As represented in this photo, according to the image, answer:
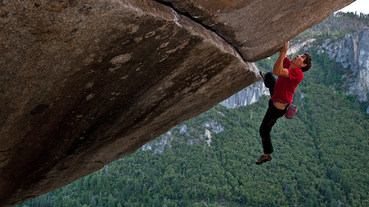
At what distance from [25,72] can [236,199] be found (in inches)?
2647

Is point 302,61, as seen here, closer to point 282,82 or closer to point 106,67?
point 282,82

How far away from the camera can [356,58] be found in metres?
93.2

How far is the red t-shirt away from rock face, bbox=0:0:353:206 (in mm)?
369

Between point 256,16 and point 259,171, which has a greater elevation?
point 256,16

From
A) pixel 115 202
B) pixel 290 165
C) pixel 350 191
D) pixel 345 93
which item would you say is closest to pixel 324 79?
pixel 345 93

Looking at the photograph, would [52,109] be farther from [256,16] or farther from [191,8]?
[256,16]

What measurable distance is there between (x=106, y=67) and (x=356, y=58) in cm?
10101

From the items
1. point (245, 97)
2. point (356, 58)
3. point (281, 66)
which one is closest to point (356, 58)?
point (356, 58)

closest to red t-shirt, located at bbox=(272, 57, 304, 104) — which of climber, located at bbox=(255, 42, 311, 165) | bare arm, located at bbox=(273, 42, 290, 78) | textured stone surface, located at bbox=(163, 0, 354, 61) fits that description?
climber, located at bbox=(255, 42, 311, 165)

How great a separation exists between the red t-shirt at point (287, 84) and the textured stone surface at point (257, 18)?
14.4 inches

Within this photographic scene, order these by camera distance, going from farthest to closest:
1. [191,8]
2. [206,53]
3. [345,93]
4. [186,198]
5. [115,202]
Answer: [345,93] → [186,198] → [115,202] → [206,53] → [191,8]

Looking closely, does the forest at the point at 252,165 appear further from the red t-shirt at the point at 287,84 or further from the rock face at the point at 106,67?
the red t-shirt at the point at 287,84

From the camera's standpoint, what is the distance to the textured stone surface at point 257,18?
326cm

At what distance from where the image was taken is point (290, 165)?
7469cm
